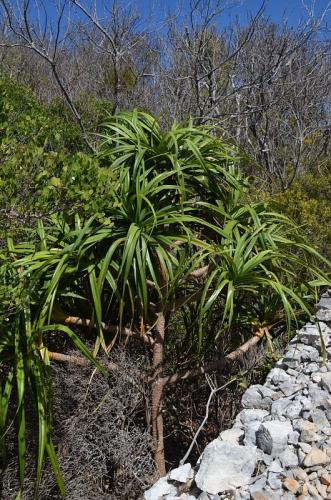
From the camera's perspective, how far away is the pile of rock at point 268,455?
2.53 m

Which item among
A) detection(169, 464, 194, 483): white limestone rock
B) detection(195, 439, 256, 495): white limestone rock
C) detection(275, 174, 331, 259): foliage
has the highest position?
detection(275, 174, 331, 259): foliage

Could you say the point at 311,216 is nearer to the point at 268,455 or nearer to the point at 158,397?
the point at 158,397

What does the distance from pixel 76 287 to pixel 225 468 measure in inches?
46.9

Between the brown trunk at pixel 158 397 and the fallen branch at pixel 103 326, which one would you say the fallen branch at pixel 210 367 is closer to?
the brown trunk at pixel 158 397

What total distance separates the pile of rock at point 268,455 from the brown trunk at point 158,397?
0.45 m

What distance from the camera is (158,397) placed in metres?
3.28

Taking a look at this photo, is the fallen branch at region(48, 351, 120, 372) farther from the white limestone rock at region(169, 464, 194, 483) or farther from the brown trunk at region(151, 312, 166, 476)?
the white limestone rock at region(169, 464, 194, 483)

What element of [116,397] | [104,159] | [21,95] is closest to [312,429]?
[116,397]

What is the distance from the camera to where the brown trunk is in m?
3.26

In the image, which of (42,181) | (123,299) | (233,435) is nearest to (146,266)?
(123,299)

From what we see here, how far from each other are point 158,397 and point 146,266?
0.68m

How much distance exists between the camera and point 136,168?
133 inches

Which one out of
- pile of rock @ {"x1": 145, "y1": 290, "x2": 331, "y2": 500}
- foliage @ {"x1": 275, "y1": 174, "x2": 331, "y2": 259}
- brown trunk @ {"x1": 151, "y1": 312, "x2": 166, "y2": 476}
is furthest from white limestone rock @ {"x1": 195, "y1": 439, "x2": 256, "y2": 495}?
foliage @ {"x1": 275, "y1": 174, "x2": 331, "y2": 259}

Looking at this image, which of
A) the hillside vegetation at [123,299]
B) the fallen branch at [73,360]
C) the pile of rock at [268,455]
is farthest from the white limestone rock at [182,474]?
the fallen branch at [73,360]
